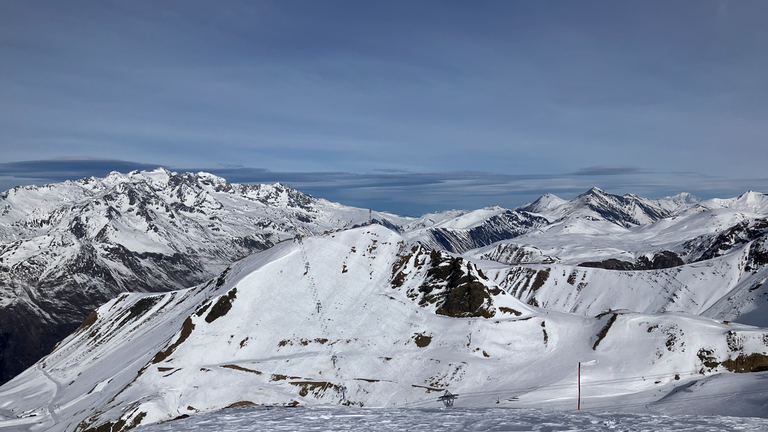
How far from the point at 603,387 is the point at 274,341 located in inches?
2739

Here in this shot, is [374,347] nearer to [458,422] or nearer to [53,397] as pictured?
[458,422]

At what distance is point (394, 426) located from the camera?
100.0ft

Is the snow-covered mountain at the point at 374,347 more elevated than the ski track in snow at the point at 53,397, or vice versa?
the snow-covered mountain at the point at 374,347

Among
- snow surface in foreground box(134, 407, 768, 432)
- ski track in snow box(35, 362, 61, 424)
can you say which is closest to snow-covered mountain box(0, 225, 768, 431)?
ski track in snow box(35, 362, 61, 424)

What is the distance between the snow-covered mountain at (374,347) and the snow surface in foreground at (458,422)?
40.1 m

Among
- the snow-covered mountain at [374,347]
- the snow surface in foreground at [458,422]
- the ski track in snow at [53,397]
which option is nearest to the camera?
the snow surface in foreground at [458,422]

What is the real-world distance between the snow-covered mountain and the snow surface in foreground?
40.1m

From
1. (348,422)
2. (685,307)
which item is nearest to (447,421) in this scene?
(348,422)

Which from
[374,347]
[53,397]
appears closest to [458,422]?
[374,347]

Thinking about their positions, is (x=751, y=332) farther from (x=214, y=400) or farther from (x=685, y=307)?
(x=685, y=307)

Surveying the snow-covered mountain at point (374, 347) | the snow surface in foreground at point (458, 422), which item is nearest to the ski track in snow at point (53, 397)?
the snow-covered mountain at point (374, 347)

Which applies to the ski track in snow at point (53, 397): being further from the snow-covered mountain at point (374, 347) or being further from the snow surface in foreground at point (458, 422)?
the snow surface in foreground at point (458, 422)

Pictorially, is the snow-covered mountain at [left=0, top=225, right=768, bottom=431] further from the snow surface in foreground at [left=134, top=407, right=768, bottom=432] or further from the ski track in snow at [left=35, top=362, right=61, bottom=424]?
the snow surface in foreground at [left=134, top=407, right=768, bottom=432]

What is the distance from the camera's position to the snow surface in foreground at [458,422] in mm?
28656
